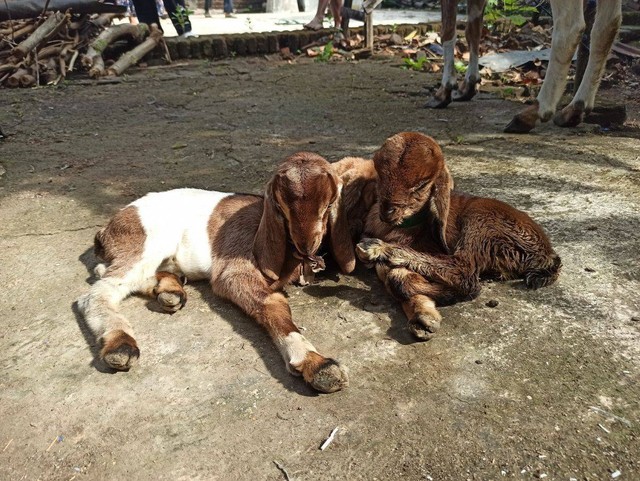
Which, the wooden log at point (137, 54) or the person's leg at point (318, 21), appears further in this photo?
the person's leg at point (318, 21)

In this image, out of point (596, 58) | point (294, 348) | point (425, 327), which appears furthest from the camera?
point (596, 58)

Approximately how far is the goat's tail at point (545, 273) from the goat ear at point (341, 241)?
2.75 feet

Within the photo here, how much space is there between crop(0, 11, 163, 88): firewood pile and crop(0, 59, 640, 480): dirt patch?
13.2 ft

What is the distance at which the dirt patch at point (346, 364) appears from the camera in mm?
2016

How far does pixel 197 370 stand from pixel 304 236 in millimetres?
690

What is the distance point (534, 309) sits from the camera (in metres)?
2.78

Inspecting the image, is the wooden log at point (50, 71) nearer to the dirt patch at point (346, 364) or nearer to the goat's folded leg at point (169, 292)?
the dirt patch at point (346, 364)

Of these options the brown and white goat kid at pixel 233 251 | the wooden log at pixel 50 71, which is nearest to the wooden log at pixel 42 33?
the wooden log at pixel 50 71

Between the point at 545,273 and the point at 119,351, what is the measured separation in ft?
6.30

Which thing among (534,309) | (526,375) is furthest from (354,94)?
(526,375)

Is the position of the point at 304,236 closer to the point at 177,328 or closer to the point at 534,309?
the point at 177,328

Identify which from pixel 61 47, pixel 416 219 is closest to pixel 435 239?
pixel 416 219

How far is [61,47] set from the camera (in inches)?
344

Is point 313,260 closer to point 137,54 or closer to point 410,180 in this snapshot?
point 410,180
